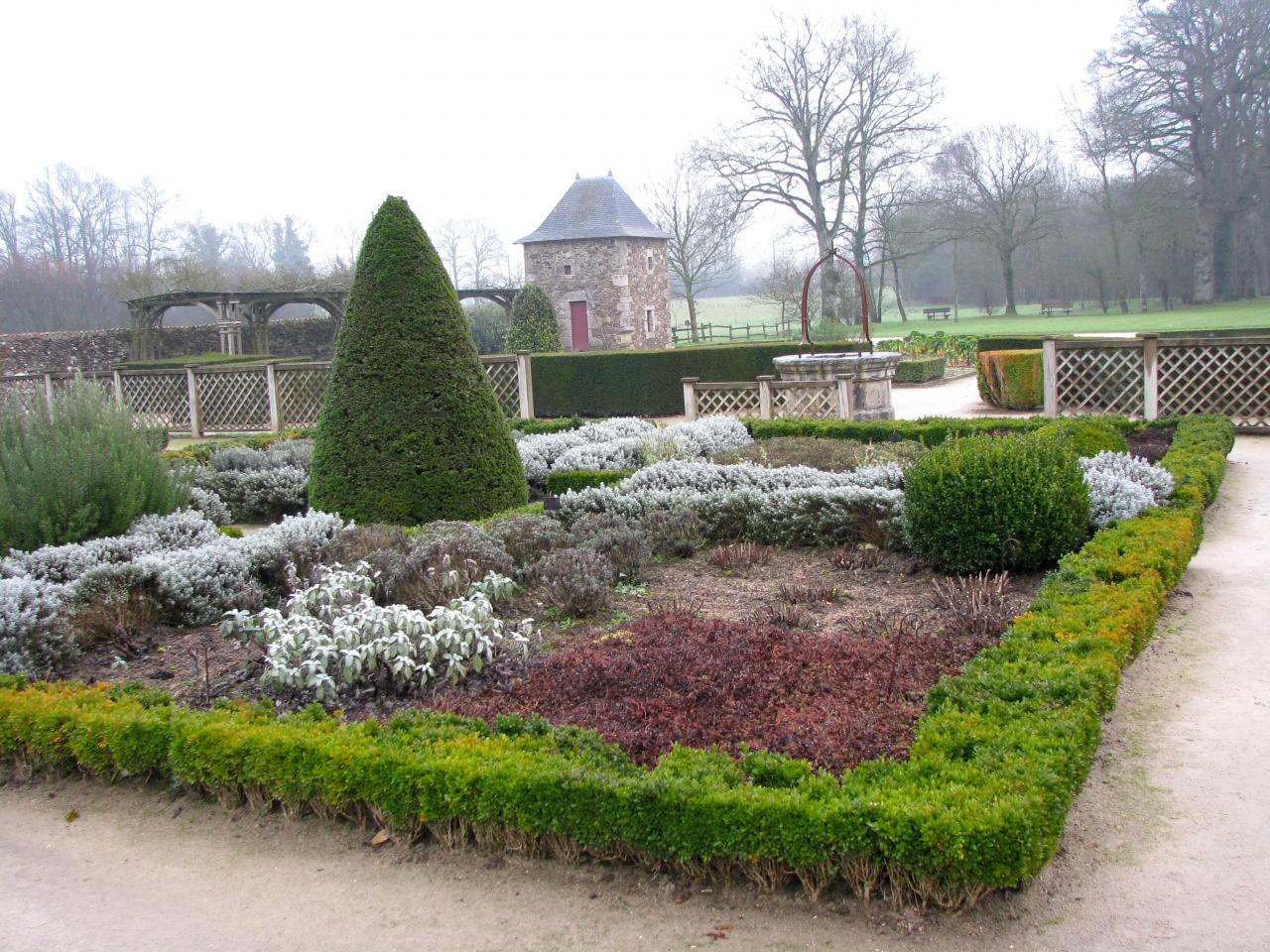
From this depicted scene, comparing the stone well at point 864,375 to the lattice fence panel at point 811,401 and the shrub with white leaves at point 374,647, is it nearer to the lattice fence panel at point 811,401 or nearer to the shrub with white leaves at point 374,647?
the lattice fence panel at point 811,401

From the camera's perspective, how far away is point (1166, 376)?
12.7m

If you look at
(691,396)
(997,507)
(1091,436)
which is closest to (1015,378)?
(691,396)

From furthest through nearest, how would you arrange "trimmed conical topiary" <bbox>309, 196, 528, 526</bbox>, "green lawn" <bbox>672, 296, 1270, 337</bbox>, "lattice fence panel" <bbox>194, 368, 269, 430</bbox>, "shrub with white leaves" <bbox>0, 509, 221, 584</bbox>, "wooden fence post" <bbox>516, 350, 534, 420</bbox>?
1. "green lawn" <bbox>672, 296, 1270, 337</bbox>
2. "lattice fence panel" <bbox>194, 368, 269, 430</bbox>
3. "wooden fence post" <bbox>516, 350, 534, 420</bbox>
4. "trimmed conical topiary" <bbox>309, 196, 528, 526</bbox>
5. "shrub with white leaves" <bbox>0, 509, 221, 584</bbox>

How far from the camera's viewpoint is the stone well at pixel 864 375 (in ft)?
42.3

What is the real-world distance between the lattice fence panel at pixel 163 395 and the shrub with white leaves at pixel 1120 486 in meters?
15.3

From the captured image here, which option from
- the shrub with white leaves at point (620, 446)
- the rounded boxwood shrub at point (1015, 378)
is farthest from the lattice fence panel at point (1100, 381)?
the shrub with white leaves at point (620, 446)

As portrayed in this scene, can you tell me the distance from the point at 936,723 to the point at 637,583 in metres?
2.89

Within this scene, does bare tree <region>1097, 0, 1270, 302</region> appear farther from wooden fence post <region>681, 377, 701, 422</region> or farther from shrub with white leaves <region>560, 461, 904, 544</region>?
shrub with white leaves <region>560, 461, 904, 544</region>

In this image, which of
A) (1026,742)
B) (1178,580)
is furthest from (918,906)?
(1178,580)

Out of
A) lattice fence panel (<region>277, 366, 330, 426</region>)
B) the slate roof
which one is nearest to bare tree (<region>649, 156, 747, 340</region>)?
the slate roof

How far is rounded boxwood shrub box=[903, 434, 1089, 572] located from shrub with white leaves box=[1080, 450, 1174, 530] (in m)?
0.44

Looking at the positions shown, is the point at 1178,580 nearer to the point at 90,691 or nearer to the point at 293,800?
the point at 293,800

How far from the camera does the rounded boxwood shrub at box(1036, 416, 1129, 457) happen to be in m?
8.14

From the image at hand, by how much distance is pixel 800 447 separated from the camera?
959 cm
